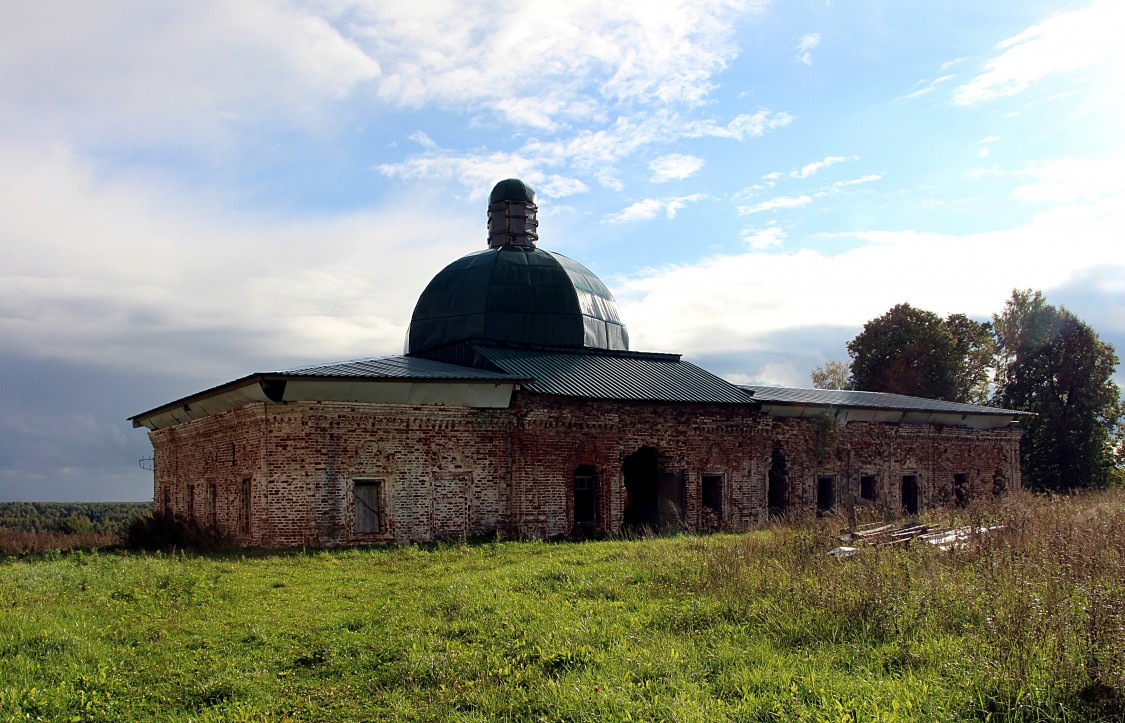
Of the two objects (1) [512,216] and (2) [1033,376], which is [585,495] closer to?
(1) [512,216]

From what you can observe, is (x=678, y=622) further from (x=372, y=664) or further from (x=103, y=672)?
(x=103, y=672)

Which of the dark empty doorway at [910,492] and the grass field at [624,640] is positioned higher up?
the grass field at [624,640]

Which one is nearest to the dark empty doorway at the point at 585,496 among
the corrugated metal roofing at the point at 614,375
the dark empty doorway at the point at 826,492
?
the corrugated metal roofing at the point at 614,375

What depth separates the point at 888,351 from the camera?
3856 centimetres

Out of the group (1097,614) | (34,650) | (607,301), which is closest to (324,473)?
(34,650)

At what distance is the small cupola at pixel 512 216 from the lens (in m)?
26.0

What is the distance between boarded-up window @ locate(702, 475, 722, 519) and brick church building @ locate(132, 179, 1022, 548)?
0.03 meters

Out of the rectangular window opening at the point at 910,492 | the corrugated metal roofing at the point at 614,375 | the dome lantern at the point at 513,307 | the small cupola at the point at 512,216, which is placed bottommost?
the rectangular window opening at the point at 910,492

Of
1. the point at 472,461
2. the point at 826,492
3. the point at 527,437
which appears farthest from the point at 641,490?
the point at 472,461

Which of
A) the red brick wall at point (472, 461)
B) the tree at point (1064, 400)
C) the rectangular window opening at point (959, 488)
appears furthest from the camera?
the tree at point (1064, 400)

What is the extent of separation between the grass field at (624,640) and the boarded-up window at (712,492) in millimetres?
9265

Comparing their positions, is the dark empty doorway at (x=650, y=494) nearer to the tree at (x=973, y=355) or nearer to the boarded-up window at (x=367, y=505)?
the boarded-up window at (x=367, y=505)

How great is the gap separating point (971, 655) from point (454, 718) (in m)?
3.66

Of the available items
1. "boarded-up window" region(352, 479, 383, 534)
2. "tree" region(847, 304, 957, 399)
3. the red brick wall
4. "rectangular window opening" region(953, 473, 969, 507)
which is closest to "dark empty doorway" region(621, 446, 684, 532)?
the red brick wall
